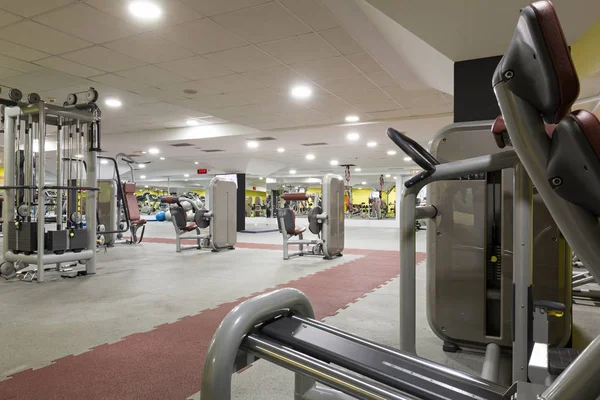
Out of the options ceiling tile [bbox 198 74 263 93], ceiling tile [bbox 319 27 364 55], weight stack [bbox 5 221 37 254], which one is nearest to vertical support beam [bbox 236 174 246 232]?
ceiling tile [bbox 198 74 263 93]

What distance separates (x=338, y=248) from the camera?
709 cm

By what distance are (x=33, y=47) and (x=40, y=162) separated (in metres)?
1.27

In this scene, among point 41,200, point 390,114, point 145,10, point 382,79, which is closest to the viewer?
point 145,10

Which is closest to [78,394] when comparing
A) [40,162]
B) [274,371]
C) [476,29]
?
[274,371]

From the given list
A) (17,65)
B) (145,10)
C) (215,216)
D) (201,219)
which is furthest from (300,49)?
(201,219)

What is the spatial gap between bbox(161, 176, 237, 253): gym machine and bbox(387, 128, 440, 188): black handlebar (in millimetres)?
6313

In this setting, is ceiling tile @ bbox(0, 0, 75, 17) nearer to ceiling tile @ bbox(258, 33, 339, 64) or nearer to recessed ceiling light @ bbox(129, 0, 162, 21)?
recessed ceiling light @ bbox(129, 0, 162, 21)

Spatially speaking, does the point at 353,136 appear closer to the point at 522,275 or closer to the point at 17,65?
the point at 17,65

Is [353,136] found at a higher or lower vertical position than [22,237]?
higher

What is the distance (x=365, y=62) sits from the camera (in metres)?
4.68

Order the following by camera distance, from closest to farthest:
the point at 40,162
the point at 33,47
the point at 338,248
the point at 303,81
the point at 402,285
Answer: the point at 402,285 → the point at 33,47 → the point at 40,162 → the point at 303,81 → the point at 338,248

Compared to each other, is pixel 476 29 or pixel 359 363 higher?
pixel 476 29

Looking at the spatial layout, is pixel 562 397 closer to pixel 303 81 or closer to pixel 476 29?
pixel 476 29

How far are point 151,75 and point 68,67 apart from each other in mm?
963
